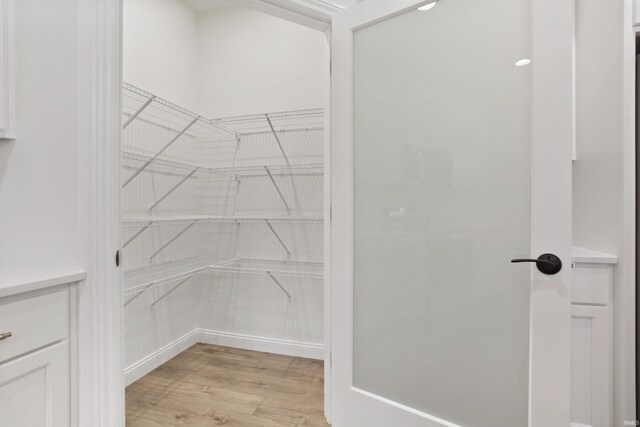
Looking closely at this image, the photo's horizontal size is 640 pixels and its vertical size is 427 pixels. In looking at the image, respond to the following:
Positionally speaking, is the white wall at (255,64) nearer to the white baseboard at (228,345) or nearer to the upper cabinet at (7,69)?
the upper cabinet at (7,69)

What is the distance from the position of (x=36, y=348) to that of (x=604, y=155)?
7.47 feet

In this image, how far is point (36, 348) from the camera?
106cm

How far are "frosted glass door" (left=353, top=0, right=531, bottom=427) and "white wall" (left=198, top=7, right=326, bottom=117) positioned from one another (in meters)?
0.97

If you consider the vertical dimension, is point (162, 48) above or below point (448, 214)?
above

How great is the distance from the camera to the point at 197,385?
207cm

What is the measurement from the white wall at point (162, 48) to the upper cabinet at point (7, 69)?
82 cm

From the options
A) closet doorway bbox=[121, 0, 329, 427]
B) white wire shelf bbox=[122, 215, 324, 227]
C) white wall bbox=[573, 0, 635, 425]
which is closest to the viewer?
white wall bbox=[573, 0, 635, 425]

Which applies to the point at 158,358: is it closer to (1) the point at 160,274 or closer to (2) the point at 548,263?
(1) the point at 160,274

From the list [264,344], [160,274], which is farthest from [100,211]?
[264,344]

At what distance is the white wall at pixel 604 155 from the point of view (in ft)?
4.37

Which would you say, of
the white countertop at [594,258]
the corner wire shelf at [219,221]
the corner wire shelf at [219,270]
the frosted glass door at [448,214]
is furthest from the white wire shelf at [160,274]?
the white countertop at [594,258]

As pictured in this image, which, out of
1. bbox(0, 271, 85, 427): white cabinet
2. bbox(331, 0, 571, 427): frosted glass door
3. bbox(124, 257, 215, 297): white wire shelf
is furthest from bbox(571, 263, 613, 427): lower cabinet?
bbox(124, 257, 215, 297): white wire shelf

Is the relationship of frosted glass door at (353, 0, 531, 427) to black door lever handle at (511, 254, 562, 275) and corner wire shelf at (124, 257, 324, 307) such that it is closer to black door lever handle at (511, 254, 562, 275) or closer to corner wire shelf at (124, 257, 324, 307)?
black door lever handle at (511, 254, 562, 275)

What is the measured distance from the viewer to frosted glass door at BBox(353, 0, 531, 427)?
46.7 inches
